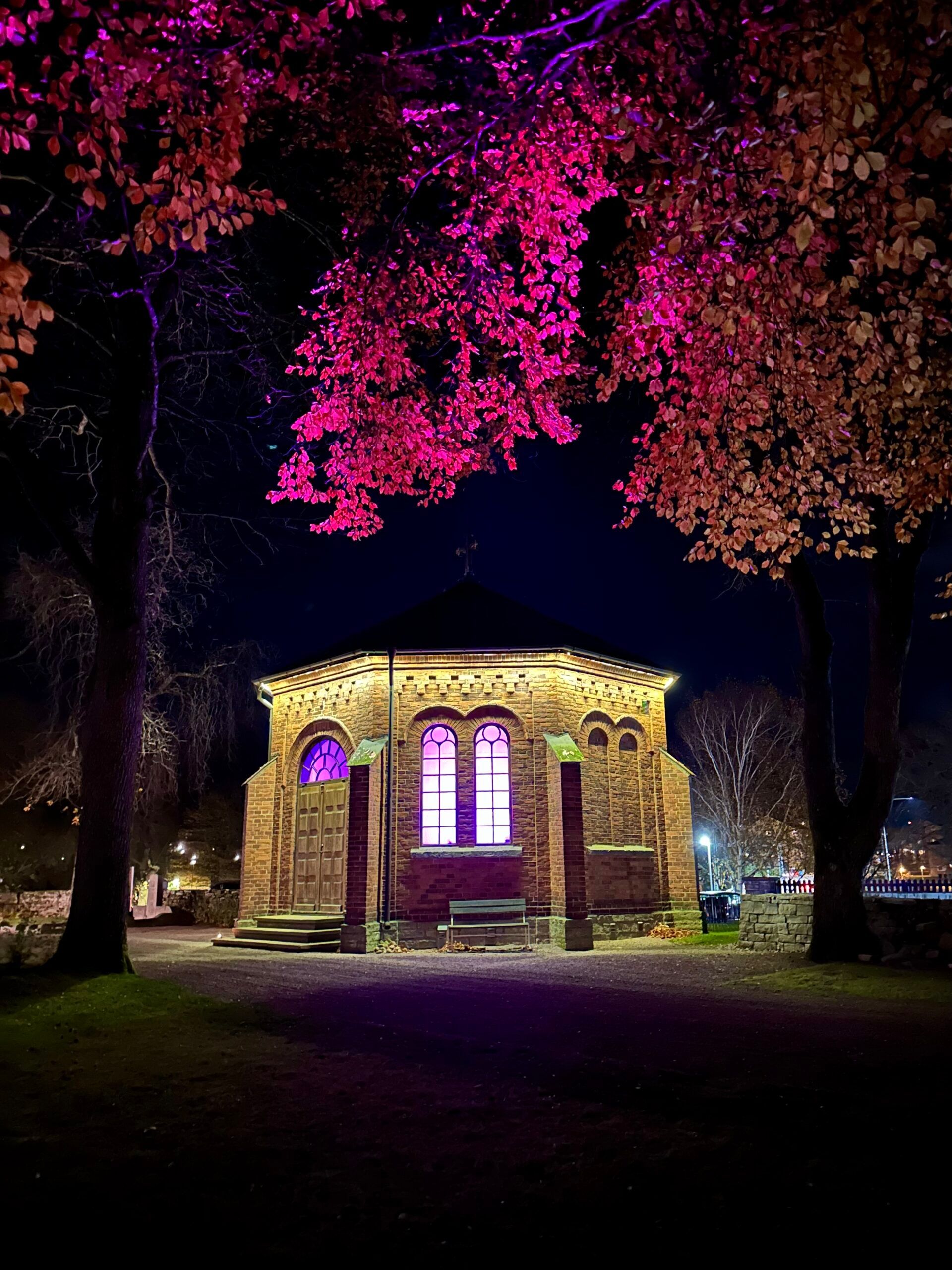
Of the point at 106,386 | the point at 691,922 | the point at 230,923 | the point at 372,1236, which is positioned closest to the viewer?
the point at 372,1236

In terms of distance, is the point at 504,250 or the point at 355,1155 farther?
the point at 504,250

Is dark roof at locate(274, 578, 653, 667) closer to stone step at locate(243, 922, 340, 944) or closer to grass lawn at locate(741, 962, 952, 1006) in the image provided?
stone step at locate(243, 922, 340, 944)

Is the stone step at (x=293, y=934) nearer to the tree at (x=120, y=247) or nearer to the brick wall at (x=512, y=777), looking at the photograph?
the brick wall at (x=512, y=777)

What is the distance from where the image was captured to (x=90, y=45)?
522 cm

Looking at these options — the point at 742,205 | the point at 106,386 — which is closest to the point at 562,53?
the point at 742,205

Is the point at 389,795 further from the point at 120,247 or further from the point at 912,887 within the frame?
the point at 912,887

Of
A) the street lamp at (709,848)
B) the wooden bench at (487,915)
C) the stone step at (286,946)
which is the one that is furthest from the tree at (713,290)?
the street lamp at (709,848)

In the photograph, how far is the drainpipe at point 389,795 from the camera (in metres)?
18.3

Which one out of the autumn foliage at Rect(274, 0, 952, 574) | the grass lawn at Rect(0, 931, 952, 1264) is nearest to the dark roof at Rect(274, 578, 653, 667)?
the autumn foliage at Rect(274, 0, 952, 574)

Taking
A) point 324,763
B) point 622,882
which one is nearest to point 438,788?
point 324,763

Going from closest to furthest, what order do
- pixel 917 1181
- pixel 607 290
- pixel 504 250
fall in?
1. pixel 917 1181
2. pixel 504 250
3. pixel 607 290

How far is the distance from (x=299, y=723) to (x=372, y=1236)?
1892 cm

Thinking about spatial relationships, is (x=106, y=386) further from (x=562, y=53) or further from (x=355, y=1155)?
(x=355, y=1155)

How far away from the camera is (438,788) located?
63.7ft
